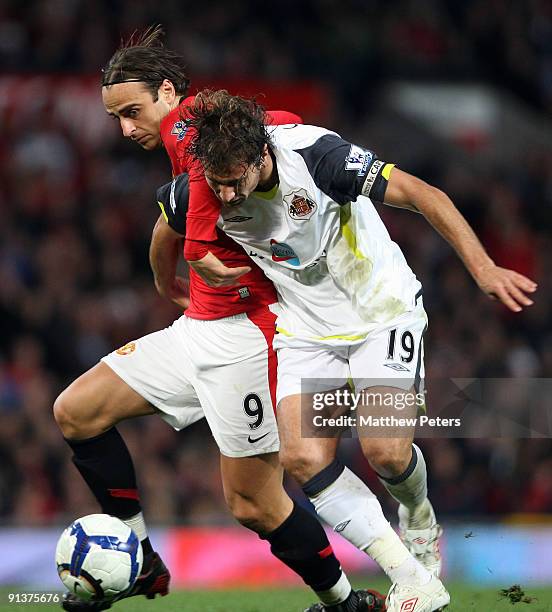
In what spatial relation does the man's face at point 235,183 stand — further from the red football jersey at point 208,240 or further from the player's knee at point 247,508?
the player's knee at point 247,508

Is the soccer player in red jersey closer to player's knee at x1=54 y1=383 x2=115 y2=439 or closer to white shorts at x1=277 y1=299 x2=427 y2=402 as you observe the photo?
player's knee at x1=54 y1=383 x2=115 y2=439

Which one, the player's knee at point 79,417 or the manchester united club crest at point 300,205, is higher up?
the manchester united club crest at point 300,205

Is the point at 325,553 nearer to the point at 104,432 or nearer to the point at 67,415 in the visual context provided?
the point at 104,432

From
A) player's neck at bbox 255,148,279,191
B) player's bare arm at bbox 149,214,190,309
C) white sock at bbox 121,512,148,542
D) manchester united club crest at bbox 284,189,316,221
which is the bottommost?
white sock at bbox 121,512,148,542

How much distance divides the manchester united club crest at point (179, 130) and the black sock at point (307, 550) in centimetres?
164

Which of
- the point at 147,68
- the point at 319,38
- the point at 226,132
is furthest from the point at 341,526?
the point at 319,38

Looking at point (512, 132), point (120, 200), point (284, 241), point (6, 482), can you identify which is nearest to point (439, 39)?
point (512, 132)

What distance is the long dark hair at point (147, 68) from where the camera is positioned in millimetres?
5254

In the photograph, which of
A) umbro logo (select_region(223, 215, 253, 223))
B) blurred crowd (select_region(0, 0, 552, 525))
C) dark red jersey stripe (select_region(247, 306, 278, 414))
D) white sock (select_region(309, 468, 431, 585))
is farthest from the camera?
blurred crowd (select_region(0, 0, 552, 525))

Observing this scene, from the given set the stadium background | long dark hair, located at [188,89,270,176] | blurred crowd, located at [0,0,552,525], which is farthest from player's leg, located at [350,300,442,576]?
blurred crowd, located at [0,0,552,525]

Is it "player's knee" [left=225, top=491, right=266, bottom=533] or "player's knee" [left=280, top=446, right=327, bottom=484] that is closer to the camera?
"player's knee" [left=280, top=446, right=327, bottom=484]

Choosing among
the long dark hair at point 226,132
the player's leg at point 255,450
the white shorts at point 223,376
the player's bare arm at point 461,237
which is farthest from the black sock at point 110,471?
the player's bare arm at point 461,237

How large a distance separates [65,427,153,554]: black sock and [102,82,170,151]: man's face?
1270 mm

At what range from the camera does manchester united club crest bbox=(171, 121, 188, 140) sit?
4999mm
